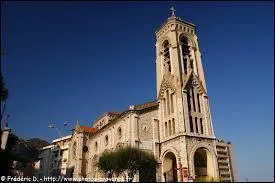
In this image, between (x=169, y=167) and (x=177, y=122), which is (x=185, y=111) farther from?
(x=169, y=167)

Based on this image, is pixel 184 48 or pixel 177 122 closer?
pixel 177 122

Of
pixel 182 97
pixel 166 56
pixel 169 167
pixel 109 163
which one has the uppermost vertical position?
pixel 166 56

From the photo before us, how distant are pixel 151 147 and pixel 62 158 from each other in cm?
4073

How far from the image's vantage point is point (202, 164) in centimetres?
3950

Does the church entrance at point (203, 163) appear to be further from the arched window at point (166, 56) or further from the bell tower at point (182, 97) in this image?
the arched window at point (166, 56)

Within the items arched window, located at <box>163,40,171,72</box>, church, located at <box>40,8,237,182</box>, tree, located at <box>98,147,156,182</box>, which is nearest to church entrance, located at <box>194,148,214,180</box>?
church, located at <box>40,8,237,182</box>

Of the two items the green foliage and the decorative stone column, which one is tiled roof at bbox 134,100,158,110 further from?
the green foliage

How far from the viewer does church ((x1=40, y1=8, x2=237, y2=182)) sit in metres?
38.2

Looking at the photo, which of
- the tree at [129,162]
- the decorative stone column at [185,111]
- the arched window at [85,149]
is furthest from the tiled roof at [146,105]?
the arched window at [85,149]

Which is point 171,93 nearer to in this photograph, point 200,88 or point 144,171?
point 200,88

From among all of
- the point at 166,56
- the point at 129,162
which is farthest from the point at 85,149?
the point at 129,162

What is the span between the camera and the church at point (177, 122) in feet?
125

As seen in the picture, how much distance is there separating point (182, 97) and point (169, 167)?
34.5ft

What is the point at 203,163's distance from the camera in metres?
39.6
